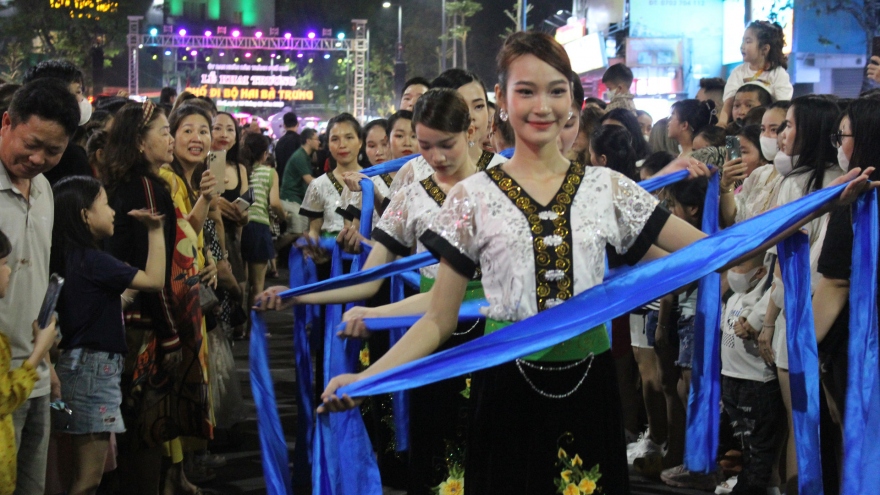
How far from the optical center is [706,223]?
4215 millimetres

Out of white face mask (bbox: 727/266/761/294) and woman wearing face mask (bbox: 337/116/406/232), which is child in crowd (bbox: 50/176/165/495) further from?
white face mask (bbox: 727/266/761/294)

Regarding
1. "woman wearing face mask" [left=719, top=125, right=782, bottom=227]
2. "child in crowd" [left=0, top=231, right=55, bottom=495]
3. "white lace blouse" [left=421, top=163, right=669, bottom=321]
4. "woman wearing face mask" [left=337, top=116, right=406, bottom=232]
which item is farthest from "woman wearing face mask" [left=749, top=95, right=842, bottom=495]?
"child in crowd" [left=0, top=231, right=55, bottom=495]

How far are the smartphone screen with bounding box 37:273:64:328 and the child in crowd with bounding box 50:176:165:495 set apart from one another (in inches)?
19.0

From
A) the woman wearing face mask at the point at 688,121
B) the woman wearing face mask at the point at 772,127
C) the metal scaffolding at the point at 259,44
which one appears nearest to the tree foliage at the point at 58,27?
the metal scaffolding at the point at 259,44

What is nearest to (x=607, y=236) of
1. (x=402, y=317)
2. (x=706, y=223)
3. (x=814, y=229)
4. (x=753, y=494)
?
(x=402, y=317)

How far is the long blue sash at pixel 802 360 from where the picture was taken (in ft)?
10.6

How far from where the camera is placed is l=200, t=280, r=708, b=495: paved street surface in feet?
18.6

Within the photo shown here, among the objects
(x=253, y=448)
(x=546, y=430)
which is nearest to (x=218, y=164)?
(x=253, y=448)

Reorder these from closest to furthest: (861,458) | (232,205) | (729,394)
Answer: (861,458)
(729,394)
(232,205)

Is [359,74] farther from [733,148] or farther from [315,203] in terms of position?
[733,148]

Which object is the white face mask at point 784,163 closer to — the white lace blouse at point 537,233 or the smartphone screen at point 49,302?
the white lace blouse at point 537,233

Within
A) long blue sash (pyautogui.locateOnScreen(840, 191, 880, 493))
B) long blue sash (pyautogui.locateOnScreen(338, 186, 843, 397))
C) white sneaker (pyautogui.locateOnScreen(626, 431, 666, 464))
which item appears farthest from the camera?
white sneaker (pyautogui.locateOnScreen(626, 431, 666, 464))

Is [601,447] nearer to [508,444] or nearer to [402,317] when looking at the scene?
[508,444]

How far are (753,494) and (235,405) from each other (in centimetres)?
308
